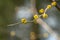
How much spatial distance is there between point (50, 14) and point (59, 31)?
151 millimetres

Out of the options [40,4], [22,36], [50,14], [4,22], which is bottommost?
[22,36]

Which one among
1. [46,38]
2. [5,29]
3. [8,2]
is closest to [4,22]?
[5,29]

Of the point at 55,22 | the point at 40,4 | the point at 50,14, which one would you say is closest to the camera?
the point at 40,4

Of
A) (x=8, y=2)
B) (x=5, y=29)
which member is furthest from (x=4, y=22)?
(x=8, y=2)

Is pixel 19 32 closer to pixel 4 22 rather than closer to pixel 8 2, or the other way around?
pixel 4 22

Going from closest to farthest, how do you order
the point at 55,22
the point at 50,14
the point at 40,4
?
the point at 40,4 → the point at 50,14 → the point at 55,22

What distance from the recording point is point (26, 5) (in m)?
1.51

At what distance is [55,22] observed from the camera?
150 cm

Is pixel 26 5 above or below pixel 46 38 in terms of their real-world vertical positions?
above

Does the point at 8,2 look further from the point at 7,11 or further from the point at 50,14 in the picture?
the point at 50,14

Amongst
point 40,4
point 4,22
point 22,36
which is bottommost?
point 22,36

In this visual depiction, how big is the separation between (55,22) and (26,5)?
0.91ft

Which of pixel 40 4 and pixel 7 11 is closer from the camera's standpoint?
pixel 40 4

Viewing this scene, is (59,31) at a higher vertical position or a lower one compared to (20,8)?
lower
